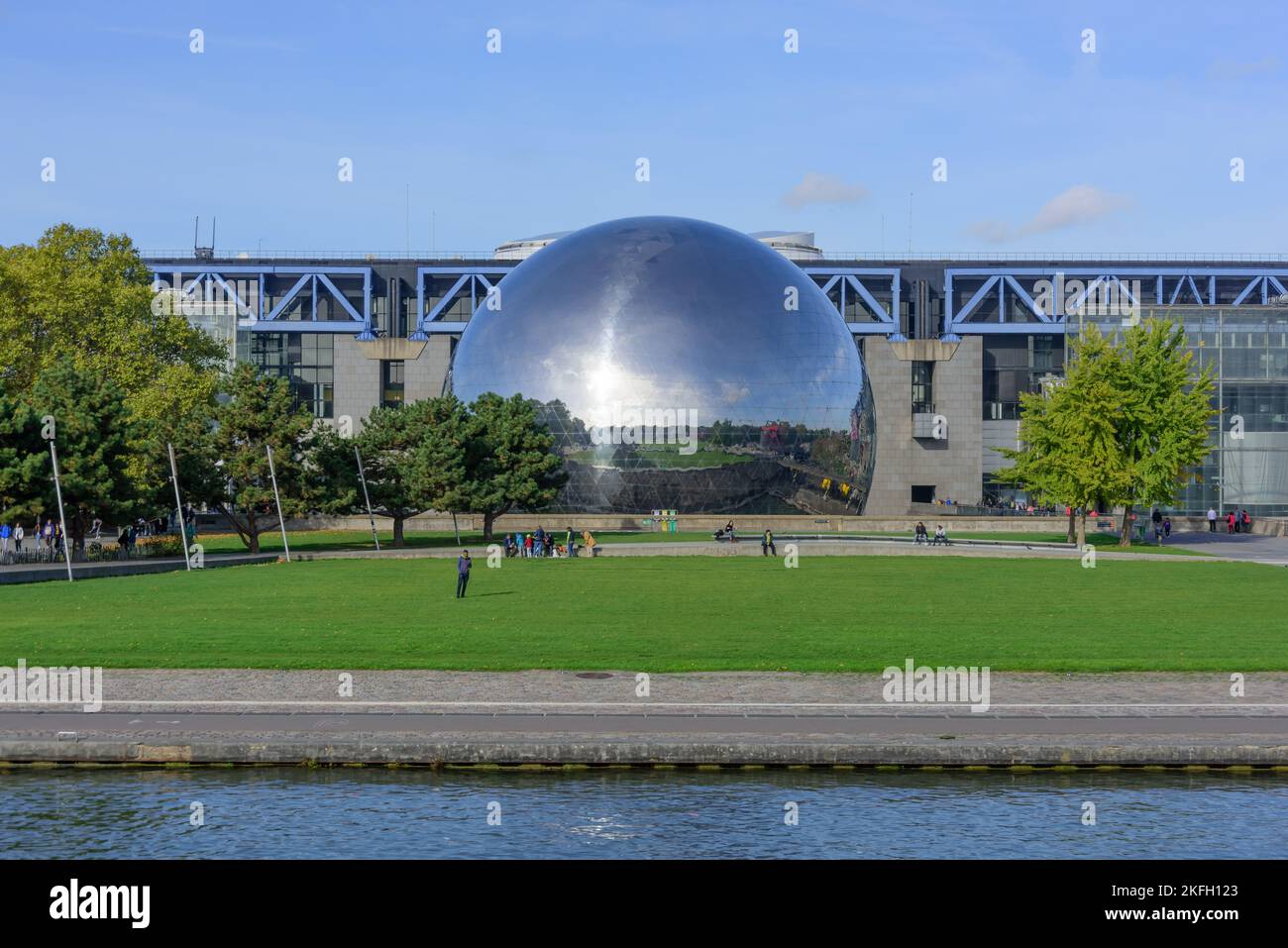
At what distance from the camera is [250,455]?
63125 millimetres

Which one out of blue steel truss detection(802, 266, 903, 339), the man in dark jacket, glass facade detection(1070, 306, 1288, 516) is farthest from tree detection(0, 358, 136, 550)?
blue steel truss detection(802, 266, 903, 339)

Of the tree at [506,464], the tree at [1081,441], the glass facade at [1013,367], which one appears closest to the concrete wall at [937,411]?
the glass facade at [1013,367]

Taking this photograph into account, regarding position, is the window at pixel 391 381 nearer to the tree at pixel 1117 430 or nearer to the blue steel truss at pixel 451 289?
the blue steel truss at pixel 451 289

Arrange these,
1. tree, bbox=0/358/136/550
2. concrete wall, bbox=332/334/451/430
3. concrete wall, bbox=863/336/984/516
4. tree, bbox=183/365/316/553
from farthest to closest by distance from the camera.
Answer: concrete wall, bbox=863/336/984/516 < concrete wall, bbox=332/334/451/430 < tree, bbox=183/365/316/553 < tree, bbox=0/358/136/550

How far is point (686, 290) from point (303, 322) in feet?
190

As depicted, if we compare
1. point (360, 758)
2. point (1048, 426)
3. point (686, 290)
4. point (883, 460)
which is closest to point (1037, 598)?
point (360, 758)

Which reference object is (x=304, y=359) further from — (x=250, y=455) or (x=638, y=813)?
(x=638, y=813)

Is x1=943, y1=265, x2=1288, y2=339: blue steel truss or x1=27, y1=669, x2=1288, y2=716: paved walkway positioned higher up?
x1=943, y1=265, x2=1288, y2=339: blue steel truss

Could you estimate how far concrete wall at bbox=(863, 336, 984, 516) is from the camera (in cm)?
12306

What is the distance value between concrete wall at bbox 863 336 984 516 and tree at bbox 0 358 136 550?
74.8m

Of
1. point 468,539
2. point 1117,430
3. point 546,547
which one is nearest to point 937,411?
point 1117,430

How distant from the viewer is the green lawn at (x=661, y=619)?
83.3ft

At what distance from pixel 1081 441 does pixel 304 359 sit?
90.3m

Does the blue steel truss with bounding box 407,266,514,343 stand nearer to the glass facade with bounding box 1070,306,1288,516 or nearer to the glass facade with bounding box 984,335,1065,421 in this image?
the glass facade with bounding box 984,335,1065,421
